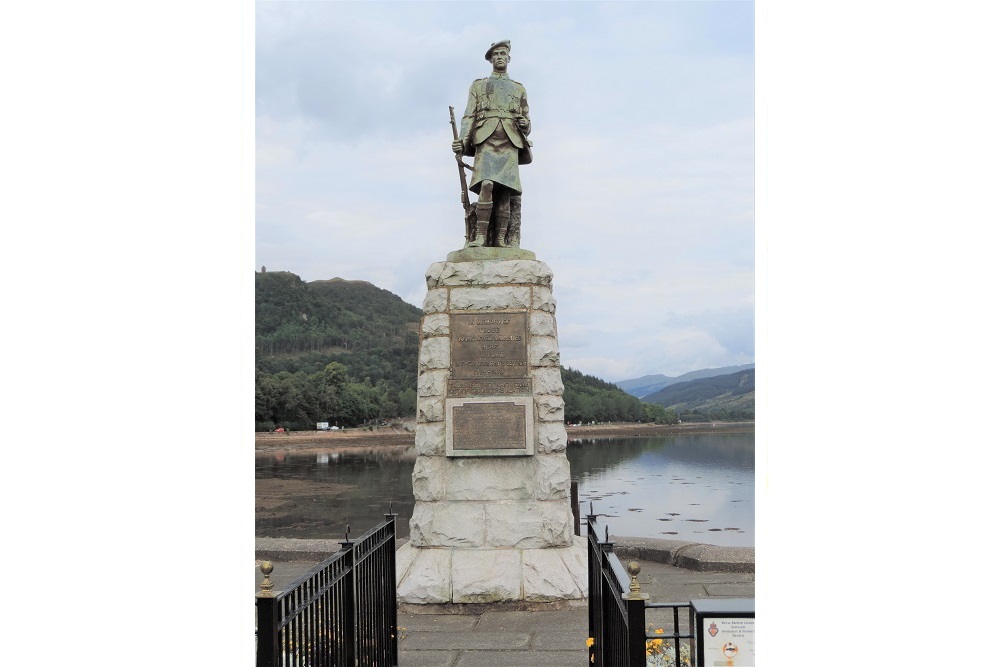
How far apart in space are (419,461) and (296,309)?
16.4 m

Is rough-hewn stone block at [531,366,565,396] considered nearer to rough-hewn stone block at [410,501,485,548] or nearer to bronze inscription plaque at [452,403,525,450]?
bronze inscription plaque at [452,403,525,450]

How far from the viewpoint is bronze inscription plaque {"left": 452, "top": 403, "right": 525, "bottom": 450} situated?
22.2ft

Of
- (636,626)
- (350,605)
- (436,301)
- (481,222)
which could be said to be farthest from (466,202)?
(636,626)

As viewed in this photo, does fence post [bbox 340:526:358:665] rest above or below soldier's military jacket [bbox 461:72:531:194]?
below

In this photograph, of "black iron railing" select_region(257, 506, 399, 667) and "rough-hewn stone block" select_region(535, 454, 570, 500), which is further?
"rough-hewn stone block" select_region(535, 454, 570, 500)

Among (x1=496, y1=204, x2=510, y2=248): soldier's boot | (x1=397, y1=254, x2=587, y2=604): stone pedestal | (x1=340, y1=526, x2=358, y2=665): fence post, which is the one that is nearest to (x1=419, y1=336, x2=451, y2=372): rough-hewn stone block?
(x1=397, y1=254, x2=587, y2=604): stone pedestal

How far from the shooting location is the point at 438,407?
6.88m

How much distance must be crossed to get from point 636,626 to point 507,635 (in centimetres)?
315

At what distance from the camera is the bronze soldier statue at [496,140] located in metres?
7.21

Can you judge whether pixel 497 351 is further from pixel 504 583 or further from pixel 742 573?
pixel 742 573

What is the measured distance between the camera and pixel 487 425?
6789 millimetres

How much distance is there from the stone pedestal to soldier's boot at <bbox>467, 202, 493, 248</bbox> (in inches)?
9.2

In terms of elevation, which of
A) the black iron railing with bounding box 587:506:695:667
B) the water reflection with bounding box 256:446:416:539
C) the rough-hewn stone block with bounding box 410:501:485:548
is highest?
the black iron railing with bounding box 587:506:695:667

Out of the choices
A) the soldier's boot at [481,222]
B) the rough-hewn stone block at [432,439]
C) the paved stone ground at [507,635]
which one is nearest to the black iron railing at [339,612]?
the paved stone ground at [507,635]
